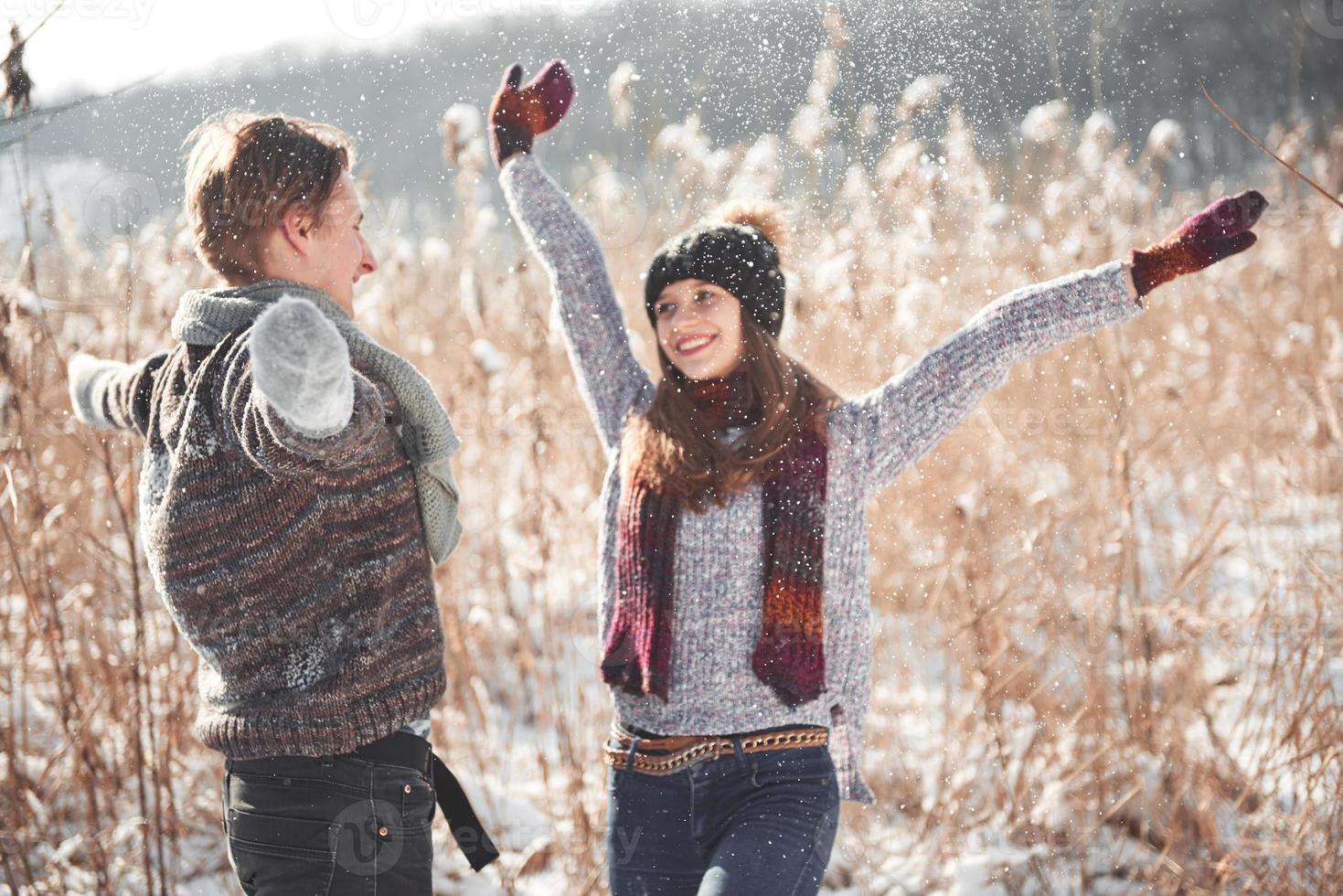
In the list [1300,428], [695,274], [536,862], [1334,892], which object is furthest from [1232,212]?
[536,862]

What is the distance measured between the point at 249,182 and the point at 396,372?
290 mm

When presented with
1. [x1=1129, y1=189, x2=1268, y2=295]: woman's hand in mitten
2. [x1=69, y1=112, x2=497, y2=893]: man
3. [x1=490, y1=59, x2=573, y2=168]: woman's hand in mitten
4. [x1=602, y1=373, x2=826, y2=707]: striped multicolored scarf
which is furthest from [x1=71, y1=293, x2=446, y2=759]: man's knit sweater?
Answer: [x1=1129, y1=189, x2=1268, y2=295]: woman's hand in mitten

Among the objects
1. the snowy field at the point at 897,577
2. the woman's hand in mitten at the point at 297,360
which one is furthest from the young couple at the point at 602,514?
the snowy field at the point at 897,577

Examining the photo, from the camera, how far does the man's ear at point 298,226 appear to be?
4.48 feet

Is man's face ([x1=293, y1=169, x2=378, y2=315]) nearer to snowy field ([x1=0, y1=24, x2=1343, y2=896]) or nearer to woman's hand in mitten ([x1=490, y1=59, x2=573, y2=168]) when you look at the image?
woman's hand in mitten ([x1=490, y1=59, x2=573, y2=168])

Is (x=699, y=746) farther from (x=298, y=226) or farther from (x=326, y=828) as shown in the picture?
(x=298, y=226)

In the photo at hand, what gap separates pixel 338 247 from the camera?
142cm

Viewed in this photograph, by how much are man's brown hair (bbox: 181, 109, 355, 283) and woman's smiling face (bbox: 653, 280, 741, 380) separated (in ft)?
Answer: 1.89

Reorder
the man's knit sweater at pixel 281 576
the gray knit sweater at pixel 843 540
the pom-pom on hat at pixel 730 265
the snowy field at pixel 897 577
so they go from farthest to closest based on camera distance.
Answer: the snowy field at pixel 897 577 < the pom-pom on hat at pixel 730 265 < the gray knit sweater at pixel 843 540 < the man's knit sweater at pixel 281 576

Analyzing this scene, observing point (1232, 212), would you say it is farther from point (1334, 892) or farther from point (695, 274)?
point (1334, 892)

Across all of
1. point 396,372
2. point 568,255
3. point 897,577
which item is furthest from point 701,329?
point 897,577

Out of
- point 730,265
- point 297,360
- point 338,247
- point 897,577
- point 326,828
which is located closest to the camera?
point 297,360

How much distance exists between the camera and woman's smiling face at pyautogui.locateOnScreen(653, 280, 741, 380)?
173cm

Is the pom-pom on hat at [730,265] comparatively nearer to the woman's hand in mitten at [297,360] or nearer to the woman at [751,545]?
the woman at [751,545]
